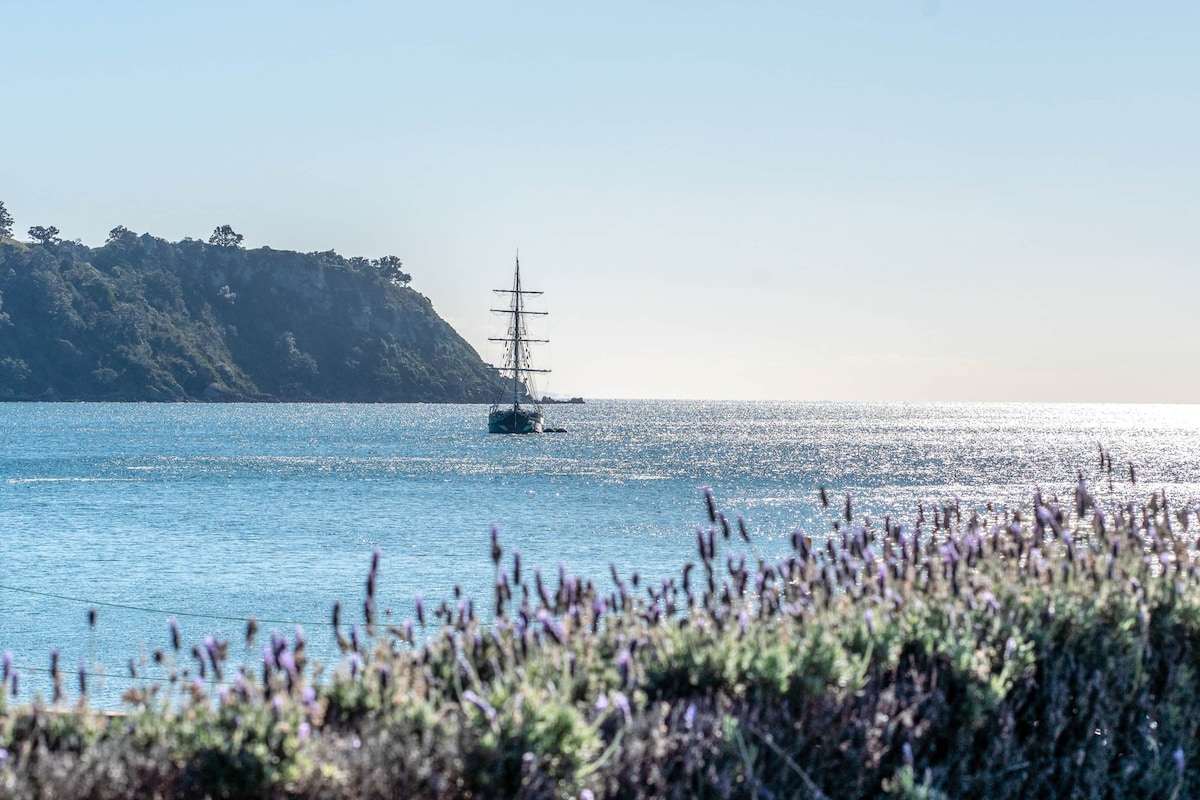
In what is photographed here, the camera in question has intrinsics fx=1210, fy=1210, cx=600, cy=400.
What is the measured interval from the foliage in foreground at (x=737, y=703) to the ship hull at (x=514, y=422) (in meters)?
135

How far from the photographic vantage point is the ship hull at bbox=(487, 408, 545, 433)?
140500mm

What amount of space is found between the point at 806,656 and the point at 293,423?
185 metres

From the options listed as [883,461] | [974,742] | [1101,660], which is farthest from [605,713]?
[883,461]

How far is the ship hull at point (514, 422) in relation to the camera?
14050cm

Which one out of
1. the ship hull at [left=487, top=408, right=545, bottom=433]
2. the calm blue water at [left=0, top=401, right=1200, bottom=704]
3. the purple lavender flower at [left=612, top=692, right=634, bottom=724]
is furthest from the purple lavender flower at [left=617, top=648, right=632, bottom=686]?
the ship hull at [left=487, top=408, right=545, bottom=433]

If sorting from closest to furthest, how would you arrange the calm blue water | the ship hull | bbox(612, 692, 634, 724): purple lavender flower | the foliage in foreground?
1. the foliage in foreground
2. bbox(612, 692, 634, 724): purple lavender flower
3. the calm blue water
4. the ship hull

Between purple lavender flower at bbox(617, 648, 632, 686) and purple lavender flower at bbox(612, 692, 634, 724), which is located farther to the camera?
purple lavender flower at bbox(617, 648, 632, 686)

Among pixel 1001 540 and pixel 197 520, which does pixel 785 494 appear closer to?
pixel 197 520

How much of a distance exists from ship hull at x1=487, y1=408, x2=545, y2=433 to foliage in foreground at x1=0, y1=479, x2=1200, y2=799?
443ft

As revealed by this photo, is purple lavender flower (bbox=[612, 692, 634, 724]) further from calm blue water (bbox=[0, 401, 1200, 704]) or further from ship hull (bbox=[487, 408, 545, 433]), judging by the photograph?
ship hull (bbox=[487, 408, 545, 433])

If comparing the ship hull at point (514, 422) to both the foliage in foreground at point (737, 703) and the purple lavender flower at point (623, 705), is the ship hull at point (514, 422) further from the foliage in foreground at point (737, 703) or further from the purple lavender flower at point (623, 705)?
the purple lavender flower at point (623, 705)

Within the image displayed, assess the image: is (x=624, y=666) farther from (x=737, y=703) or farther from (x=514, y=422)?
(x=514, y=422)

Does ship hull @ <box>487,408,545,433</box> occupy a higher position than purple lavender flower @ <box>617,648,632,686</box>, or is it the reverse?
purple lavender flower @ <box>617,648,632,686</box>

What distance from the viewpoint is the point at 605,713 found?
13.9 feet
